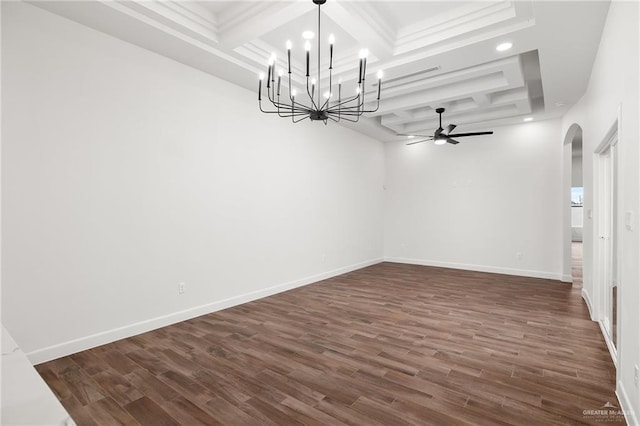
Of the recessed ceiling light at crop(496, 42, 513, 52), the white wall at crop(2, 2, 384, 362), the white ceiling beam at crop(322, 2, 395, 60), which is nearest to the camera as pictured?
the white wall at crop(2, 2, 384, 362)

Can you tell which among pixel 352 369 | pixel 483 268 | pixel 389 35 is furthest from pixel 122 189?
pixel 483 268

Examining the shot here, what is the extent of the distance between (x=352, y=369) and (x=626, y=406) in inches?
70.2

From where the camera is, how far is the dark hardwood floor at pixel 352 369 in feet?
7.27

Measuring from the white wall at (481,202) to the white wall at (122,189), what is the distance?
141 inches

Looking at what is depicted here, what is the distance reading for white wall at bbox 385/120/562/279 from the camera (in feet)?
21.4

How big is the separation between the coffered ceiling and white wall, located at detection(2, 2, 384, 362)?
0.34m

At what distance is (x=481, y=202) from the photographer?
23.6 feet

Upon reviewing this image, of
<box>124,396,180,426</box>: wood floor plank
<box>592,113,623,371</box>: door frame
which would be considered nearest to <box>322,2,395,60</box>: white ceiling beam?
<box>592,113,623,371</box>: door frame

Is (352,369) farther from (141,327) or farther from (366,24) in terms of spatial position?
(366,24)

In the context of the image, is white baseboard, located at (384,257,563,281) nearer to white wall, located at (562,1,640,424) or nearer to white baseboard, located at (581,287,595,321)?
white baseboard, located at (581,287,595,321)

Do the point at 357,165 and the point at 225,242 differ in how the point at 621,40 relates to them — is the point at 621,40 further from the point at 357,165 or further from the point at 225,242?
the point at 357,165

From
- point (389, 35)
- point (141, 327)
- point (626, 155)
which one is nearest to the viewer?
point (626, 155)

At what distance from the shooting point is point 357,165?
739cm

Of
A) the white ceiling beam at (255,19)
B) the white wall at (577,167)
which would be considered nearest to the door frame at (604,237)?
the white ceiling beam at (255,19)
